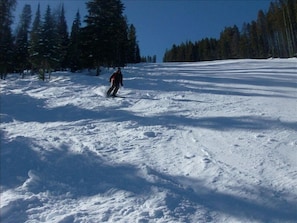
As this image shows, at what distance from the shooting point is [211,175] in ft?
19.8

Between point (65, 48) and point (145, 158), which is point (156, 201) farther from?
point (65, 48)

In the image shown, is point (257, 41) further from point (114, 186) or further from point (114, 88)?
point (114, 186)

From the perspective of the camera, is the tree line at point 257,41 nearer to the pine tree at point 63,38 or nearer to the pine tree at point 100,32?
the pine tree at point 100,32

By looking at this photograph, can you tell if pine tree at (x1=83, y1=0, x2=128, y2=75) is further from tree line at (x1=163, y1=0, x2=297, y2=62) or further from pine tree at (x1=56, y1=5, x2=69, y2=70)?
tree line at (x1=163, y1=0, x2=297, y2=62)

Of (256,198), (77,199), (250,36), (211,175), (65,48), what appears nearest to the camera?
(256,198)

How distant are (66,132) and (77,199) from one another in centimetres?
463

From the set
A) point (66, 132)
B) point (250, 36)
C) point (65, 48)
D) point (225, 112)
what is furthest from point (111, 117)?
point (250, 36)

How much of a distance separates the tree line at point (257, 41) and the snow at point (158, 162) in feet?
134

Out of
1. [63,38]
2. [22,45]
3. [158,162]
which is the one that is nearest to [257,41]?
[63,38]

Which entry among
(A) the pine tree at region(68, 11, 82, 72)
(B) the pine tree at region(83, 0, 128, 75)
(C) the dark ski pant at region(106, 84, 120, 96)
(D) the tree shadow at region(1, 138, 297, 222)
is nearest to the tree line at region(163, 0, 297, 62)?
(B) the pine tree at region(83, 0, 128, 75)

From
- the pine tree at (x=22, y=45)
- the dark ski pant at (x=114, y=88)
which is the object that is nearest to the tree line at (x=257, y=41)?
the dark ski pant at (x=114, y=88)

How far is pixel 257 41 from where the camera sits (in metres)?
74.0

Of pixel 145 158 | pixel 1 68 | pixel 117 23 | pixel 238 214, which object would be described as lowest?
pixel 238 214

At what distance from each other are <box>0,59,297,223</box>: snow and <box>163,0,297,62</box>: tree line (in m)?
40.9
